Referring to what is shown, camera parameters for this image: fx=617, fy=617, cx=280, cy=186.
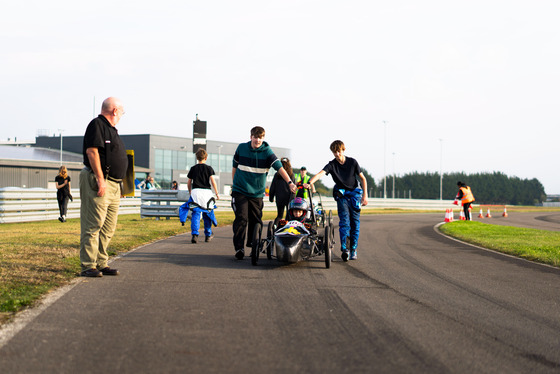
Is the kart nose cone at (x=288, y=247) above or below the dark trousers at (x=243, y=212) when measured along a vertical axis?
below

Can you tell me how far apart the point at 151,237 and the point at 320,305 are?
8.18 m

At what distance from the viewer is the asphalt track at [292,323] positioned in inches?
150

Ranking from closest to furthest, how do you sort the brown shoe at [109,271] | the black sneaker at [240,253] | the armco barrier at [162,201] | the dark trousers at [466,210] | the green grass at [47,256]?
the green grass at [47,256], the brown shoe at [109,271], the black sneaker at [240,253], the armco barrier at [162,201], the dark trousers at [466,210]

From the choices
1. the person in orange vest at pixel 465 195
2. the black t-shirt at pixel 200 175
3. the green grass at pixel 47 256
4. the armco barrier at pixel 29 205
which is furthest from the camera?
the person in orange vest at pixel 465 195

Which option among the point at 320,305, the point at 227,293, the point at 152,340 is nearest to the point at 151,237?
the point at 227,293

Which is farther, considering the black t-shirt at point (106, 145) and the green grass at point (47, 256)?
the black t-shirt at point (106, 145)

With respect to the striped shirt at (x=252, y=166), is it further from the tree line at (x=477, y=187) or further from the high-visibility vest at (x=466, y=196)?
the tree line at (x=477, y=187)

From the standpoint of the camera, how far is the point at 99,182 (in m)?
7.06

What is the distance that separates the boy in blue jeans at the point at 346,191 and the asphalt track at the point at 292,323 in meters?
1.24

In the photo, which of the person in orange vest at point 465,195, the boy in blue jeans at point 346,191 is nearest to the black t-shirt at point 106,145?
the boy in blue jeans at point 346,191

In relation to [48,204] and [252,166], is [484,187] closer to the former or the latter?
[48,204]

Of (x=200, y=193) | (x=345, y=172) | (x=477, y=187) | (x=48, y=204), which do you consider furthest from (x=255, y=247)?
(x=477, y=187)

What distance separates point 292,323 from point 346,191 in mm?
5124

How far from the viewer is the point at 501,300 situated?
20.8ft
